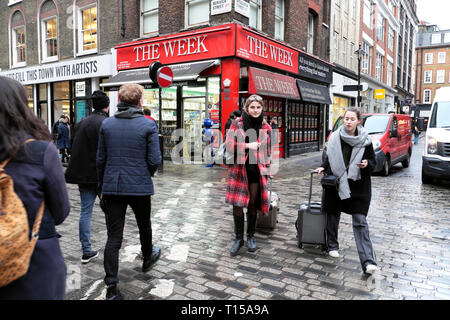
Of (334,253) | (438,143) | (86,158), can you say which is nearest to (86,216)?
(86,158)

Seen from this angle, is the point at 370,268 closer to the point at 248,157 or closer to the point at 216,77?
the point at 248,157

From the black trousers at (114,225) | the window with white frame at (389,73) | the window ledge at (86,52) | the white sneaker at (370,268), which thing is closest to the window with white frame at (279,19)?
the window ledge at (86,52)

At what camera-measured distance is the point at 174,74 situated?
508 inches

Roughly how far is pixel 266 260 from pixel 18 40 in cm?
2294

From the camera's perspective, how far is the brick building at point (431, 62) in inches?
2559

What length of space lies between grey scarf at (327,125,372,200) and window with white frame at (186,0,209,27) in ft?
34.4

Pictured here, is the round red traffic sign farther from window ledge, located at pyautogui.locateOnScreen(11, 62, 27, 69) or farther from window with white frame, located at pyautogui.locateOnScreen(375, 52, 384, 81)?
window with white frame, located at pyautogui.locateOnScreen(375, 52, 384, 81)

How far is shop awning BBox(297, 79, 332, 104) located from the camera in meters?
16.3

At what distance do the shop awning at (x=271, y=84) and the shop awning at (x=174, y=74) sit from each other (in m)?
1.48

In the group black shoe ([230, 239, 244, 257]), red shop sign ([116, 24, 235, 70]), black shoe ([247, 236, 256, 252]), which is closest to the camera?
black shoe ([230, 239, 244, 257])

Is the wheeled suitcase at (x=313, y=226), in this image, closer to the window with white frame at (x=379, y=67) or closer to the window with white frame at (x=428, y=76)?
the window with white frame at (x=379, y=67)

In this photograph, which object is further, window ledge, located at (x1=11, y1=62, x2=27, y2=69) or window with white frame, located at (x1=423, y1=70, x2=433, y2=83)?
window with white frame, located at (x1=423, y1=70, x2=433, y2=83)

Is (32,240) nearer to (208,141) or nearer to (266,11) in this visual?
(208,141)

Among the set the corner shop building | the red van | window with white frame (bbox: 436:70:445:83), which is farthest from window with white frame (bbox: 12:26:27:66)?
window with white frame (bbox: 436:70:445:83)
